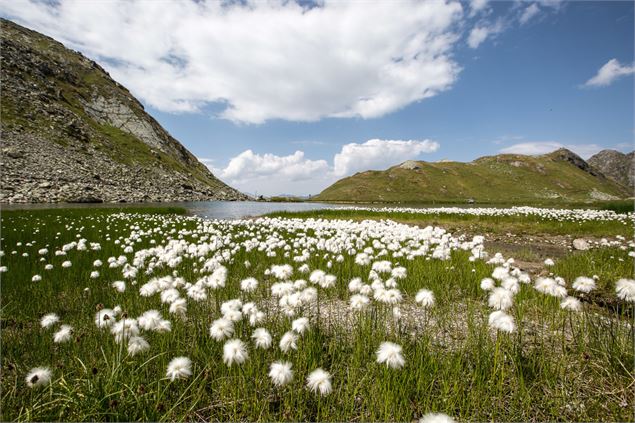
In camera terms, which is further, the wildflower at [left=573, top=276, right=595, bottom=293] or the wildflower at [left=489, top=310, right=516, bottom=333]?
the wildflower at [left=573, top=276, right=595, bottom=293]

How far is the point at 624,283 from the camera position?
13.5 feet

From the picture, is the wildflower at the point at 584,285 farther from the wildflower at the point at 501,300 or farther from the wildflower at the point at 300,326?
the wildflower at the point at 300,326

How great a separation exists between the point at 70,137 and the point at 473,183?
501ft

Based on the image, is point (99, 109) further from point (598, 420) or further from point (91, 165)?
point (598, 420)

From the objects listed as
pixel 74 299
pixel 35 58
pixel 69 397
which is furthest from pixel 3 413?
pixel 35 58

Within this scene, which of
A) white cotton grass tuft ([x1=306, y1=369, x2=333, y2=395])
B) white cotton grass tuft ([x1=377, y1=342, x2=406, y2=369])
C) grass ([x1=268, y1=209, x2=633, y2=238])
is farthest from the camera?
grass ([x1=268, y1=209, x2=633, y2=238])

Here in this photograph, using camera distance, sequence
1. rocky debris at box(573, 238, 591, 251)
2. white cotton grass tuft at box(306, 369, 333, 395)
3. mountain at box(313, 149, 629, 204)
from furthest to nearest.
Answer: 1. mountain at box(313, 149, 629, 204)
2. rocky debris at box(573, 238, 591, 251)
3. white cotton grass tuft at box(306, 369, 333, 395)

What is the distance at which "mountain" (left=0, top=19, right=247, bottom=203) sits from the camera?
52812 millimetres

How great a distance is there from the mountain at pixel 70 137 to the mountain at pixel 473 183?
75.3m

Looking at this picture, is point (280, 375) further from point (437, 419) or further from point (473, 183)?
point (473, 183)

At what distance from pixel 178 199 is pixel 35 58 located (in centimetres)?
7317

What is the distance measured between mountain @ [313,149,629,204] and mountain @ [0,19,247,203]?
247ft

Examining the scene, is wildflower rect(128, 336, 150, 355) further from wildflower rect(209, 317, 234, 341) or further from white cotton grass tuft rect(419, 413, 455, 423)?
white cotton grass tuft rect(419, 413, 455, 423)

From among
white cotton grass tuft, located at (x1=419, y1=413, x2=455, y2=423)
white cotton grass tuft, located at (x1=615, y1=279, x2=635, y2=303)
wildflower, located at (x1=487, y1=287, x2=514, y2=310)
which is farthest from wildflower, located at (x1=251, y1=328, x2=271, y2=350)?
white cotton grass tuft, located at (x1=615, y1=279, x2=635, y2=303)
